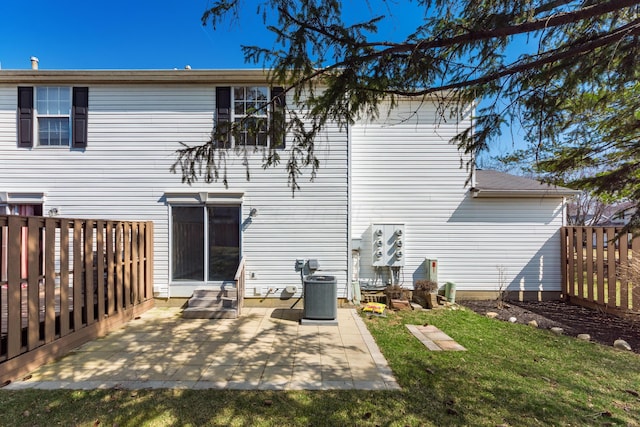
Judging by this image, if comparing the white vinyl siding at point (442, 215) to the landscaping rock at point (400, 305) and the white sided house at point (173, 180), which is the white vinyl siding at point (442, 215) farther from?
the white sided house at point (173, 180)

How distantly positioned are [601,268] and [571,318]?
133cm

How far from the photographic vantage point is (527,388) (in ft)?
11.2

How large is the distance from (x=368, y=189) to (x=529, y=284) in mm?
4852

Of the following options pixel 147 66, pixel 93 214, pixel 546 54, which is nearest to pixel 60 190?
pixel 93 214

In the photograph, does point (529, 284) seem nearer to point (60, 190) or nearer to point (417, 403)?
point (417, 403)

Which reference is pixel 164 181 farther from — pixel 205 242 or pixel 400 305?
pixel 400 305

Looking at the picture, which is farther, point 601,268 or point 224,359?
point 601,268

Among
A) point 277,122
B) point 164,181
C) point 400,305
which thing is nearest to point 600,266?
point 400,305

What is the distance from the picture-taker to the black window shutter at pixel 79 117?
6910 mm

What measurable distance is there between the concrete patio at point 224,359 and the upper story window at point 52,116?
186 inches

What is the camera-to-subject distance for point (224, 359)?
164 inches

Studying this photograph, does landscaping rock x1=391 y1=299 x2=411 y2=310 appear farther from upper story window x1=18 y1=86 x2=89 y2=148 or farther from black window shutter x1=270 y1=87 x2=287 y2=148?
upper story window x1=18 y1=86 x2=89 y2=148

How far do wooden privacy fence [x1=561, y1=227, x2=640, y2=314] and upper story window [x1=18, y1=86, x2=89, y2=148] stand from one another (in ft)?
37.5

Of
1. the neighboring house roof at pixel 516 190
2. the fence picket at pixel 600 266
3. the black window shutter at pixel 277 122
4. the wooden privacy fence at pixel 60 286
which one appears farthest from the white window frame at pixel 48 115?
the fence picket at pixel 600 266
